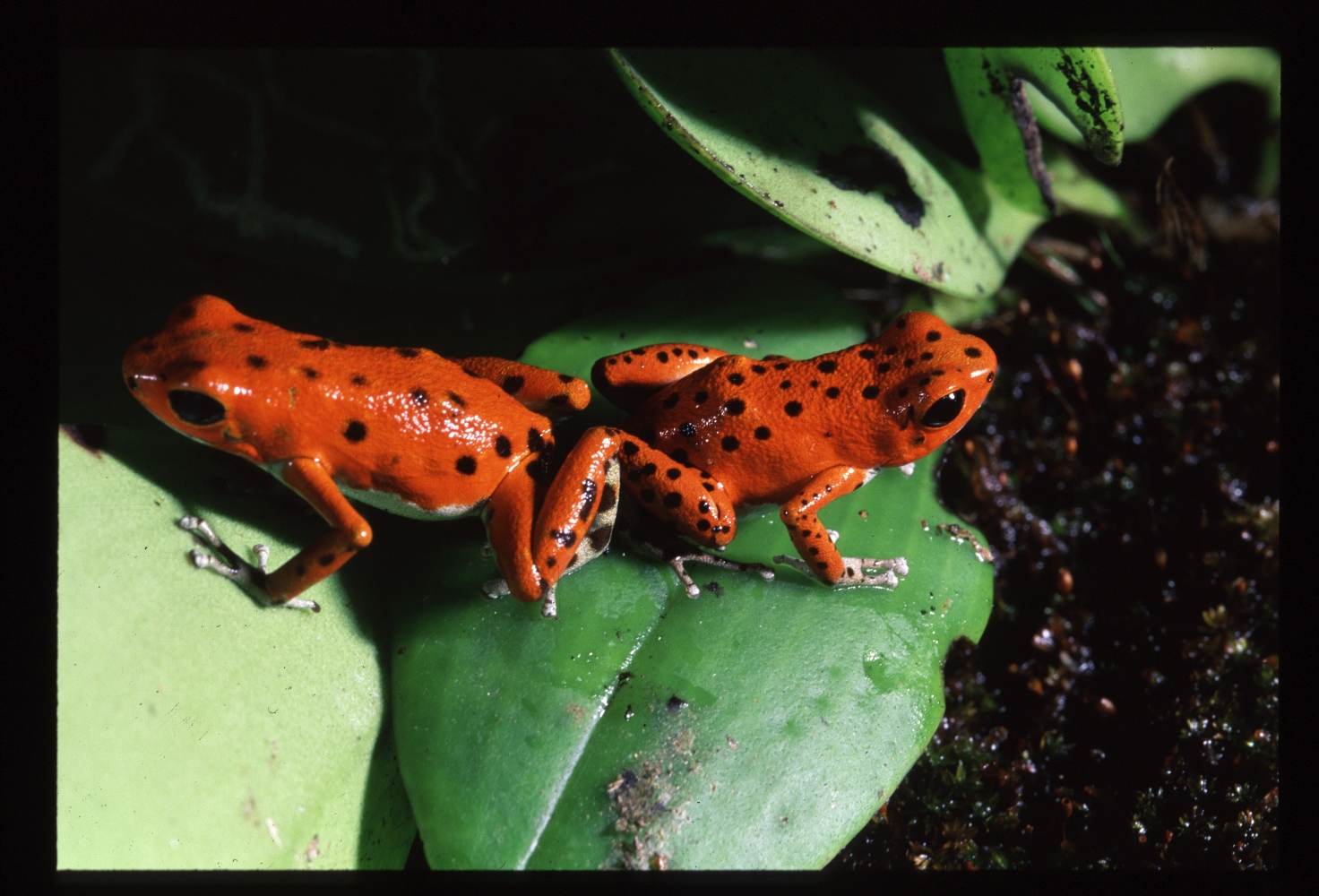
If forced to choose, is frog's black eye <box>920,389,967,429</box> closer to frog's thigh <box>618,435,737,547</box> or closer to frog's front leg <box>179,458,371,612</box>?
frog's thigh <box>618,435,737,547</box>

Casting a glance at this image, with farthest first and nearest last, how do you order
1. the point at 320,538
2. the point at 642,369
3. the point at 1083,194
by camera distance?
the point at 1083,194, the point at 642,369, the point at 320,538

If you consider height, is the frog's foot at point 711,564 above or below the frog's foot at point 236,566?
above

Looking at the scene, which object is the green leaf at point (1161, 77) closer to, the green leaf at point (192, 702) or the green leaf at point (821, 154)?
the green leaf at point (821, 154)

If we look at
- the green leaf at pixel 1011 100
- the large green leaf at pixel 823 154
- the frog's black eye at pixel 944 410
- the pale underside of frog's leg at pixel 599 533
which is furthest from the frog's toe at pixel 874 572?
the green leaf at pixel 1011 100

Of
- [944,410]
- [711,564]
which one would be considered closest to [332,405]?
[711,564]

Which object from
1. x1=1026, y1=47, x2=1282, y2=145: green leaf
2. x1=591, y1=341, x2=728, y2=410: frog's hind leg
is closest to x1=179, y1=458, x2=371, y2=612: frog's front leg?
x1=591, y1=341, x2=728, y2=410: frog's hind leg

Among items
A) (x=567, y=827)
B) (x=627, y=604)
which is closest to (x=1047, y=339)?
(x=627, y=604)

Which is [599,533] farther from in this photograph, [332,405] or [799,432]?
[332,405]

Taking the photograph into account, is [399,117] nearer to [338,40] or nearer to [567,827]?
[338,40]
